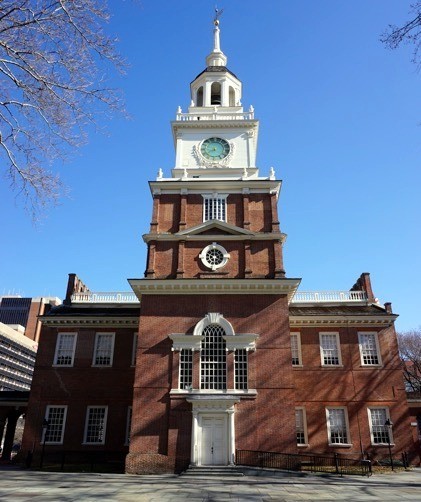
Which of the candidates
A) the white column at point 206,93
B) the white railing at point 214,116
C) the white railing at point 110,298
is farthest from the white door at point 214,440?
the white column at point 206,93

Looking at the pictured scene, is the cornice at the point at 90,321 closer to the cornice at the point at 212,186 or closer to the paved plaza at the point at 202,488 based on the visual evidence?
the cornice at the point at 212,186

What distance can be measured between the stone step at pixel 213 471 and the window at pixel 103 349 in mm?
9926

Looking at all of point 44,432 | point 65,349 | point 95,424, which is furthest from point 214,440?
point 65,349

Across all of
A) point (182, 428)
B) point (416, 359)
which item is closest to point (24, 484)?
point (182, 428)

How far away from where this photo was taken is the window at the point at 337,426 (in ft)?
80.9

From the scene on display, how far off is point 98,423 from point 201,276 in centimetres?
1094

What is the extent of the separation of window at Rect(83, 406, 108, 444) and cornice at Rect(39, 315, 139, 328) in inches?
196

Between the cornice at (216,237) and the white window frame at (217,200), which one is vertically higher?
the white window frame at (217,200)

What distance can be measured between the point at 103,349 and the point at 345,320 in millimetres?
15220

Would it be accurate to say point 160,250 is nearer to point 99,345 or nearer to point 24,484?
point 99,345

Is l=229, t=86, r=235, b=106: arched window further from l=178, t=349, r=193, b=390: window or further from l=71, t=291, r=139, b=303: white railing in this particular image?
l=178, t=349, r=193, b=390: window

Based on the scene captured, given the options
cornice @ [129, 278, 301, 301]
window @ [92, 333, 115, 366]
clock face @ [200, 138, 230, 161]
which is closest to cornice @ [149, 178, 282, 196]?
clock face @ [200, 138, 230, 161]

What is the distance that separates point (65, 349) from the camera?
27.3 m

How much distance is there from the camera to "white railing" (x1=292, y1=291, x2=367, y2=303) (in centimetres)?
2959
